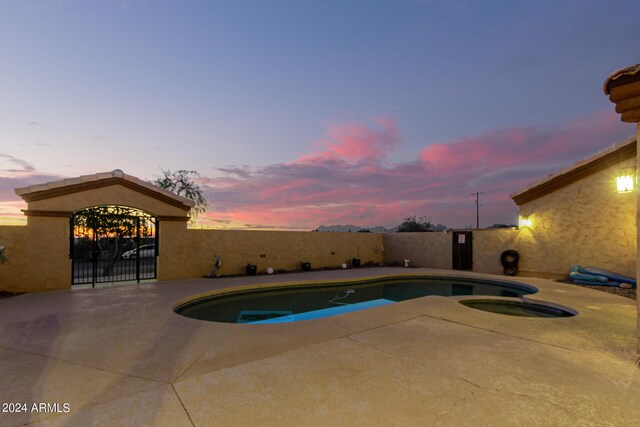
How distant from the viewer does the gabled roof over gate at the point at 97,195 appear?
8.16m

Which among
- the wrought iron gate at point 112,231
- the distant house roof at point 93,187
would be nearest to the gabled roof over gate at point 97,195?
the distant house roof at point 93,187

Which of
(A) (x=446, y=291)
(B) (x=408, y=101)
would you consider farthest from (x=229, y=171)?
(A) (x=446, y=291)

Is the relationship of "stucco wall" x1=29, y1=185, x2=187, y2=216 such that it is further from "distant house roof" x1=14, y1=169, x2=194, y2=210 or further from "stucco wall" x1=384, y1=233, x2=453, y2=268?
"stucco wall" x1=384, y1=233, x2=453, y2=268

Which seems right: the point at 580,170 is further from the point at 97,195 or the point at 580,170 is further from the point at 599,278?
the point at 97,195

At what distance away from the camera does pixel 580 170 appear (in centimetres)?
1018

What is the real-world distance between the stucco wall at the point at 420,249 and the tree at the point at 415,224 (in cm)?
2295

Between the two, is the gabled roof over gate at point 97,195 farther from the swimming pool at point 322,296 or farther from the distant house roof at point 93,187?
the swimming pool at point 322,296

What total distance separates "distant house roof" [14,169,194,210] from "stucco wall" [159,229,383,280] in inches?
39.9

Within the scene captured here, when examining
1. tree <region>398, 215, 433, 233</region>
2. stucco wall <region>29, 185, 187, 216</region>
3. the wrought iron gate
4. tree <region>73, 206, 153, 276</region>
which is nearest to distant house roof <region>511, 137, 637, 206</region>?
stucco wall <region>29, 185, 187, 216</region>

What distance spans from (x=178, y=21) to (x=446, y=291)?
40.2 ft

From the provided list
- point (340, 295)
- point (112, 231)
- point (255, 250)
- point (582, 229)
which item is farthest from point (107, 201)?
point (582, 229)

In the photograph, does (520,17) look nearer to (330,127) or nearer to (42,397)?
(330,127)

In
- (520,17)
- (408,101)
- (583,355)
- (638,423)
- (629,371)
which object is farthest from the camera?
(408,101)

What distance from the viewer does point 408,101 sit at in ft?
41.2
